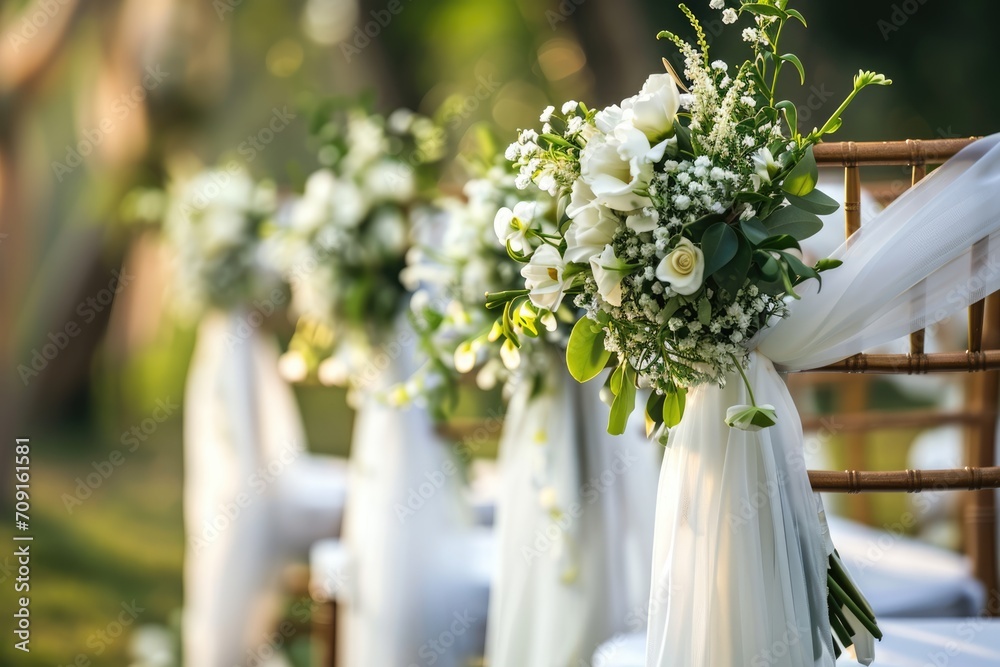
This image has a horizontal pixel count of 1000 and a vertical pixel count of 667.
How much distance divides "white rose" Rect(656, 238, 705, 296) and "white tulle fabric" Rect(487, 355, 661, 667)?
34.9 inches

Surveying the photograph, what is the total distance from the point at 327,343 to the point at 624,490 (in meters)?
0.87

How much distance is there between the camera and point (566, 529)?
188 centimetres

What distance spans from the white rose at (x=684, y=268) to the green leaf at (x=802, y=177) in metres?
0.17

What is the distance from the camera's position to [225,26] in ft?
17.4

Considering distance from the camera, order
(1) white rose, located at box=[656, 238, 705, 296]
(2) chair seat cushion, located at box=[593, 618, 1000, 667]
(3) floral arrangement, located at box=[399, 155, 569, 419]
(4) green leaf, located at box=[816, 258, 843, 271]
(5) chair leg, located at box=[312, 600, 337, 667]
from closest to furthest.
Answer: (1) white rose, located at box=[656, 238, 705, 296] < (4) green leaf, located at box=[816, 258, 843, 271] < (2) chair seat cushion, located at box=[593, 618, 1000, 667] < (3) floral arrangement, located at box=[399, 155, 569, 419] < (5) chair leg, located at box=[312, 600, 337, 667]

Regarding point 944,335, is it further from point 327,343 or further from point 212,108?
point 212,108

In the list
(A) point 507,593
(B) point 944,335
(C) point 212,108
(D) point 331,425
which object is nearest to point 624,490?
(A) point 507,593

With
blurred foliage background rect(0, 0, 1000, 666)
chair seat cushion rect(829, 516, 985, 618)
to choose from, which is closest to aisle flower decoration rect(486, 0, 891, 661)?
chair seat cushion rect(829, 516, 985, 618)

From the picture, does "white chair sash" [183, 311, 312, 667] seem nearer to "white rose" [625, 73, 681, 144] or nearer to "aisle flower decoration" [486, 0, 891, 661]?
"aisle flower decoration" [486, 0, 891, 661]

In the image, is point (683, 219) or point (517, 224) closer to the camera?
point (683, 219)

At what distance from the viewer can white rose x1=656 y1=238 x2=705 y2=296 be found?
3.41 ft

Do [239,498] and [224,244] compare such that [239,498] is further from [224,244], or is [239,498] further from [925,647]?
[925,647]

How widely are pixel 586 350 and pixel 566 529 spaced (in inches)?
30.7

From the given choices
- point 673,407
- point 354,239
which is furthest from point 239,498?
point 673,407
